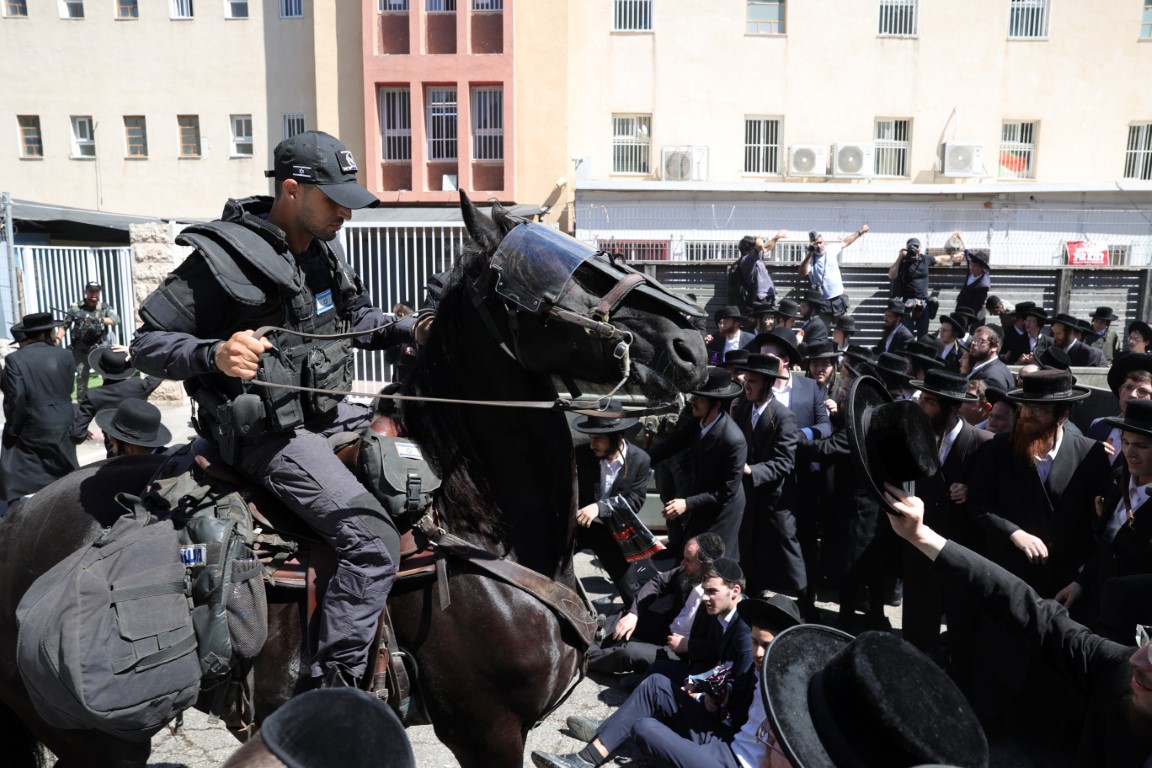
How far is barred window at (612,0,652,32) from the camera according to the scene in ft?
87.0

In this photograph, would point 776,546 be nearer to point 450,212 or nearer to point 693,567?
point 693,567

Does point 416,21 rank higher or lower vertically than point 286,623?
higher

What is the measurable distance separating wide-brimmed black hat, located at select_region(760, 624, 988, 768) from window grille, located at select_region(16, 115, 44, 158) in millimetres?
34378

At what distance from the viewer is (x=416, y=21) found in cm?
2655

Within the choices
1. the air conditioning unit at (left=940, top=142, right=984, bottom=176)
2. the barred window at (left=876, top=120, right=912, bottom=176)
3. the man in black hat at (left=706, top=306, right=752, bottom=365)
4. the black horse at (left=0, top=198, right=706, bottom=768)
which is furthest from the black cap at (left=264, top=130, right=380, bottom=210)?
the barred window at (left=876, top=120, right=912, bottom=176)

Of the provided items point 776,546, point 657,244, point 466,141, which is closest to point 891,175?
point 657,244

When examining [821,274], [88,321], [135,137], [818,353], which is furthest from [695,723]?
[135,137]

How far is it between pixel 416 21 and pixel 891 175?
15.3 metres

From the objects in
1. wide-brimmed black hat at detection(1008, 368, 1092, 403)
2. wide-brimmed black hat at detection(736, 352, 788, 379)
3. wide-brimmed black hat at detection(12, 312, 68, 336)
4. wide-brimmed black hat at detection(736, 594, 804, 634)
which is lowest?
wide-brimmed black hat at detection(736, 594, 804, 634)

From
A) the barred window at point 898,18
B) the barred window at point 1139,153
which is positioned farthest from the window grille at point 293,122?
the barred window at point 1139,153

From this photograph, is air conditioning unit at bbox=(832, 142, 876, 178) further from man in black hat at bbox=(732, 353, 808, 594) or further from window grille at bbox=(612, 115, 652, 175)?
man in black hat at bbox=(732, 353, 808, 594)

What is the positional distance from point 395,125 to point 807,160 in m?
12.7

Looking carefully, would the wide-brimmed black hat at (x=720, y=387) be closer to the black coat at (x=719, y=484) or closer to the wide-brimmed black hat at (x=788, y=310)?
the black coat at (x=719, y=484)

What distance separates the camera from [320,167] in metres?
3.45
